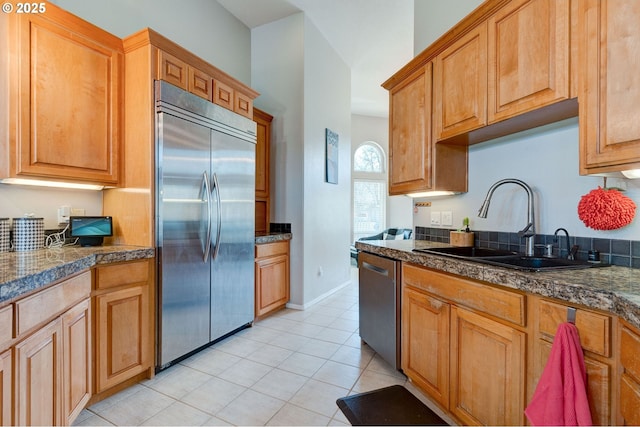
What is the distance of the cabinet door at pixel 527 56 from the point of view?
4.35 ft

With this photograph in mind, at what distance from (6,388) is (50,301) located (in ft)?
1.14

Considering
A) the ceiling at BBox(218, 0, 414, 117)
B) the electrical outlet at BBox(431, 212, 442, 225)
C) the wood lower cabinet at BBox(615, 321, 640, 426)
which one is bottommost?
the wood lower cabinet at BBox(615, 321, 640, 426)

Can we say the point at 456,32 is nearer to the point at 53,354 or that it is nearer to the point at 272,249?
the point at 272,249


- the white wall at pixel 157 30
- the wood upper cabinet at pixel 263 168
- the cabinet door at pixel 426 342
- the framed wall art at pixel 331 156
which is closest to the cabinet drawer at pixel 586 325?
the cabinet door at pixel 426 342

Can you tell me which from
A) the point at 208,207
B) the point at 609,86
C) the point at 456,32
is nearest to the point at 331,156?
the point at 208,207

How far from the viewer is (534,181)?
70.2 inches

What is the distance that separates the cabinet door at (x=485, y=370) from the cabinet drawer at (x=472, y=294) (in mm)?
53

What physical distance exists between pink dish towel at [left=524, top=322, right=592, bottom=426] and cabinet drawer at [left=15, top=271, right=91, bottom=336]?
1851mm

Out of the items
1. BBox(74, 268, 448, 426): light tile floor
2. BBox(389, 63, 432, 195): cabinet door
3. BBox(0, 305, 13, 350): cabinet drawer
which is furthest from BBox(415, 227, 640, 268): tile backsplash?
BBox(0, 305, 13, 350): cabinet drawer

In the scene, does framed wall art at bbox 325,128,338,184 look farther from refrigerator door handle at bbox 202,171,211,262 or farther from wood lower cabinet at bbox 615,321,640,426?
wood lower cabinet at bbox 615,321,640,426

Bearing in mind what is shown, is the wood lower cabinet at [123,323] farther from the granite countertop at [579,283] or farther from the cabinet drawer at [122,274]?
the granite countertop at [579,283]

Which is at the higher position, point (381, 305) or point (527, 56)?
point (527, 56)

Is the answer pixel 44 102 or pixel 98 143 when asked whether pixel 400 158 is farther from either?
pixel 44 102

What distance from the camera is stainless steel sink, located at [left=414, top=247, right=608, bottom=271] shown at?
1.31m
